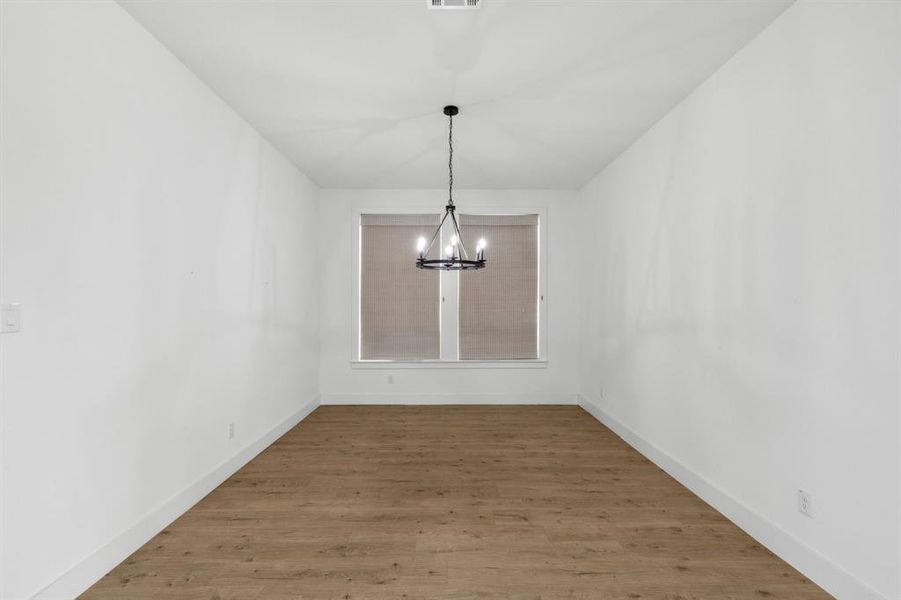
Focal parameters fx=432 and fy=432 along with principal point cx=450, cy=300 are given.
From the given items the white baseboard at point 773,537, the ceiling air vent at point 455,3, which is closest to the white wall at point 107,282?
the ceiling air vent at point 455,3

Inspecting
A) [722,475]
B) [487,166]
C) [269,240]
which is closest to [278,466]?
[269,240]

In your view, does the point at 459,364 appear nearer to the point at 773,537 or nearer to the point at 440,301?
the point at 440,301

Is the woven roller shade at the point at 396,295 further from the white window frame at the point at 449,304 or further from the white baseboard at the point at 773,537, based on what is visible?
the white baseboard at the point at 773,537

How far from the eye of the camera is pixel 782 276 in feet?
7.59

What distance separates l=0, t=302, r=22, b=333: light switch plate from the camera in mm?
1679

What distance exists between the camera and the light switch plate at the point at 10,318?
66.1 inches

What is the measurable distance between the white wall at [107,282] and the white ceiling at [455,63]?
0.44 meters

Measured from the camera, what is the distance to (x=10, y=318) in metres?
1.71

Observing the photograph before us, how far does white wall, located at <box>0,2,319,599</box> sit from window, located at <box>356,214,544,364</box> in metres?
2.40

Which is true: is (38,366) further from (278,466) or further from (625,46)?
(625,46)

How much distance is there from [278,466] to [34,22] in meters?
3.15

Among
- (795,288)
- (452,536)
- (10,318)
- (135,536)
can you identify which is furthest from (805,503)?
(10,318)

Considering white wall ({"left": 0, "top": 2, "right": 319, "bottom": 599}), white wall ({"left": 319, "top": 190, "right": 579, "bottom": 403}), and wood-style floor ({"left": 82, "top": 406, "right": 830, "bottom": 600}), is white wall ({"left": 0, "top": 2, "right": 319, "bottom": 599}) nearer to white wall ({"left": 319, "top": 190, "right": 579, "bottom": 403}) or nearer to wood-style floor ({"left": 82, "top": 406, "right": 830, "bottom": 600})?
wood-style floor ({"left": 82, "top": 406, "right": 830, "bottom": 600})

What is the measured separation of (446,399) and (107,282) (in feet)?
14.0
